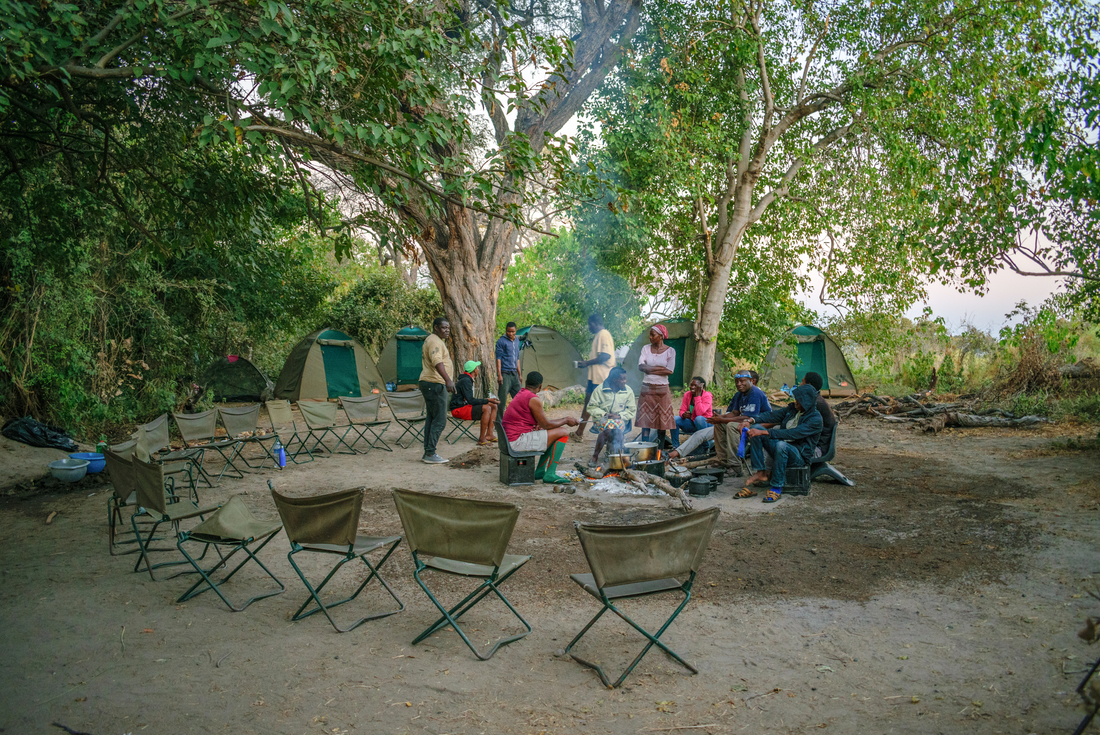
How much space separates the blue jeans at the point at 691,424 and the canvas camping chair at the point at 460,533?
4.92m

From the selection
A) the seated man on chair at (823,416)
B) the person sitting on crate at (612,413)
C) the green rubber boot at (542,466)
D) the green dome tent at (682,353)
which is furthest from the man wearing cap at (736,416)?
the green dome tent at (682,353)

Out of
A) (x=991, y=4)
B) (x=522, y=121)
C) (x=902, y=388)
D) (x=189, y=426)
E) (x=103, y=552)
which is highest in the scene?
(x=991, y=4)

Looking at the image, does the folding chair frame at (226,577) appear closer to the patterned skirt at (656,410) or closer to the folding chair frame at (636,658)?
the folding chair frame at (636,658)

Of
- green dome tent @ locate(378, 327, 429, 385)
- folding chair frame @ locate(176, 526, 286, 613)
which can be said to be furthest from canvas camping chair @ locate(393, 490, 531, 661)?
green dome tent @ locate(378, 327, 429, 385)

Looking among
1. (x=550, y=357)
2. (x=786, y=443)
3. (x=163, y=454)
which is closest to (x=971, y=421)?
(x=786, y=443)

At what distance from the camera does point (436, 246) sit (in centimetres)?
1160

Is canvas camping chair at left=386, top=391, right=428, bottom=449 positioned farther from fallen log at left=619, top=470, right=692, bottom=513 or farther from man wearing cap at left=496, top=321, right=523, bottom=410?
fallen log at left=619, top=470, right=692, bottom=513

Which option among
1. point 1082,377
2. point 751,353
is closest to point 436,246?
point 751,353

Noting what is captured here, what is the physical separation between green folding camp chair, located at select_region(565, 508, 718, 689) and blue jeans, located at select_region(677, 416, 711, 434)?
191 inches

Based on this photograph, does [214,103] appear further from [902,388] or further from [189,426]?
[902,388]

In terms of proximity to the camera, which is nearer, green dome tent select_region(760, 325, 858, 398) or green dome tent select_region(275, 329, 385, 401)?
green dome tent select_region(760, 325, 858, 398)

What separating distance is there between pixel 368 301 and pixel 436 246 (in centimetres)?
698

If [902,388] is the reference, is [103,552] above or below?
below

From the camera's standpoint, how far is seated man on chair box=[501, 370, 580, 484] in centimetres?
698
